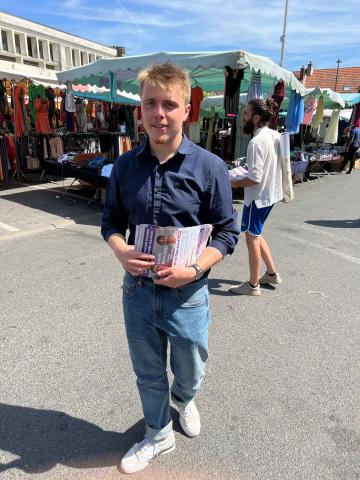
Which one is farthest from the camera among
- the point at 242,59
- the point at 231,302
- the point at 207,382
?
the point at 242,59

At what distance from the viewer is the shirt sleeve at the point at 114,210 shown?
1.64 meters

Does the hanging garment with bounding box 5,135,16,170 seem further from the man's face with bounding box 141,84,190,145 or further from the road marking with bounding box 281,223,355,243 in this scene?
the man's face with bounding box 141,84,190,145

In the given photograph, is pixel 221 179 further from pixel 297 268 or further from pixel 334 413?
pixel 297 268

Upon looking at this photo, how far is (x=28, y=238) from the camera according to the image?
17.9 feet

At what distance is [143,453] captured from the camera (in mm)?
1895

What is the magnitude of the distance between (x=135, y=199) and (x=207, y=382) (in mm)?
1567

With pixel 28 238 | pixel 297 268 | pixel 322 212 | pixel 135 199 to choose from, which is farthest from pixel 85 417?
pixel 322 212

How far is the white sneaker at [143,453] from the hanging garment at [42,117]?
9881mm

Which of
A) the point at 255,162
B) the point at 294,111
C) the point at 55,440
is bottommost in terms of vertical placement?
the point at 55,440

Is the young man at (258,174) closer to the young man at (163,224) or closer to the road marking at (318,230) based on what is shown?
the young man at (163,224)

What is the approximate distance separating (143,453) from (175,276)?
107cm

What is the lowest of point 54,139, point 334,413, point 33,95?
point 334,413

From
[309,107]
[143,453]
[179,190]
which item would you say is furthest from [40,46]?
[143,453]

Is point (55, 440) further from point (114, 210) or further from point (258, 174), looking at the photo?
point (258, 174)
